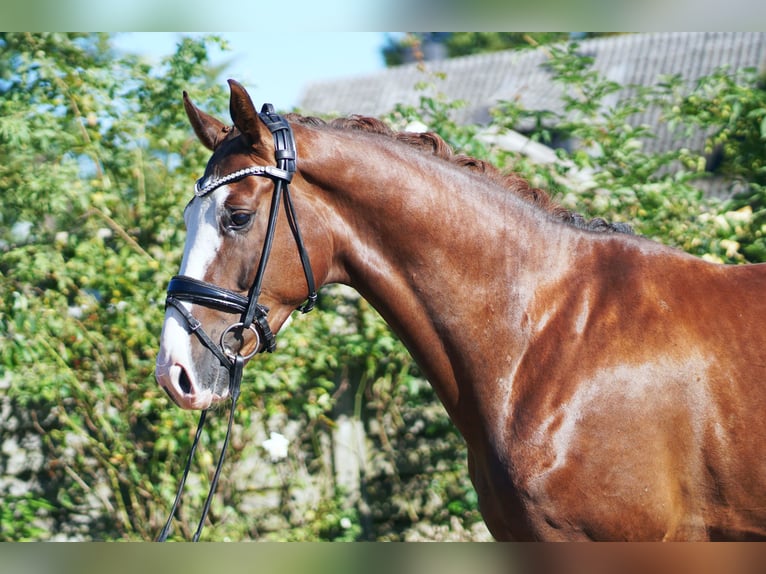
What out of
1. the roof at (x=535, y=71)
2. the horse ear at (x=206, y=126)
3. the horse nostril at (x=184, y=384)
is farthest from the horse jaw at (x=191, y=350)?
the roof at (x=535, y=71)

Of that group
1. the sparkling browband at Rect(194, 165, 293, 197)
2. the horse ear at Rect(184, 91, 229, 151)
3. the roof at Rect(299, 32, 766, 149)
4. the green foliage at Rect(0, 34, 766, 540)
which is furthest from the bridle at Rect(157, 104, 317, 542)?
the roof at Rect(299, 32, 766, 149)

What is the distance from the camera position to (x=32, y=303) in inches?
171

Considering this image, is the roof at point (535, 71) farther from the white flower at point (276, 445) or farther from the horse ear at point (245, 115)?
the horse ear at point (245, 115)

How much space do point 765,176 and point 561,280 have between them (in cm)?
235

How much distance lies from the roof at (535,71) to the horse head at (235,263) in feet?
45.7

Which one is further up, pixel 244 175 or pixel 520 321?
pixel 244 175

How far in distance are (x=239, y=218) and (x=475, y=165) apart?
33.6 inches

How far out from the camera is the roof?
19.9m

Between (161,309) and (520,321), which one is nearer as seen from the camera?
(520,321)

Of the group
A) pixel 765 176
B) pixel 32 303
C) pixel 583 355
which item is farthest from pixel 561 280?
pixel 32 303

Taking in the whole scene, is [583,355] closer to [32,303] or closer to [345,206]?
[345,206]

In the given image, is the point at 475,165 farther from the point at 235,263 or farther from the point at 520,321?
the point at 235,263

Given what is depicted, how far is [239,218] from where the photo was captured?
2.30 m

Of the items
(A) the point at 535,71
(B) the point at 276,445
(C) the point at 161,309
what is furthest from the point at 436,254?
(A) the point at 535,71
